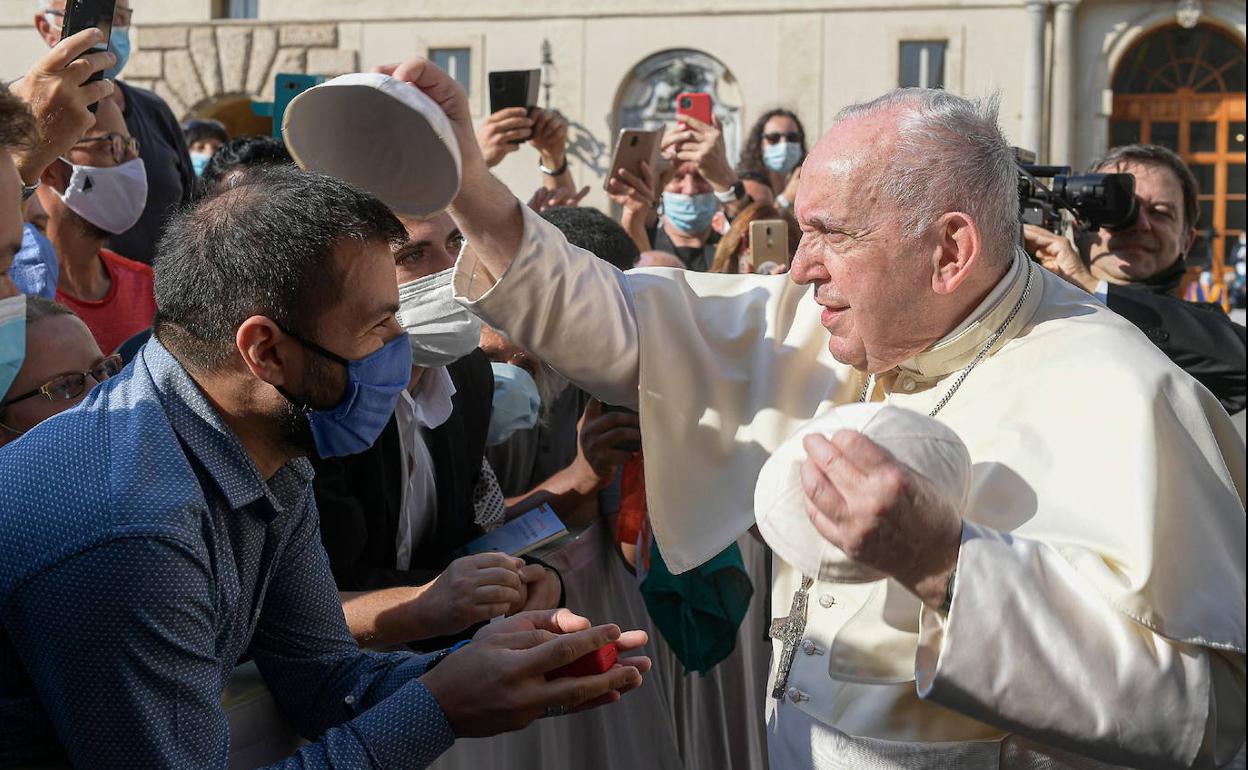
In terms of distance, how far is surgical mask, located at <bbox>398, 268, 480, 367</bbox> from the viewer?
2945mm

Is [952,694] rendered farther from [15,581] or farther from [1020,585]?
[15,581]

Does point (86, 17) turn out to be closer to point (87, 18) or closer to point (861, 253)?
point (87, 18)

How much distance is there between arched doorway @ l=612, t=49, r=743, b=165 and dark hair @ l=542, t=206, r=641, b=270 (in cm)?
1613

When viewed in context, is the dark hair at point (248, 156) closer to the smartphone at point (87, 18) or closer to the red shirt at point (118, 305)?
the smartphone at point (87, 18)

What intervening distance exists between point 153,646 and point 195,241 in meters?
0.64

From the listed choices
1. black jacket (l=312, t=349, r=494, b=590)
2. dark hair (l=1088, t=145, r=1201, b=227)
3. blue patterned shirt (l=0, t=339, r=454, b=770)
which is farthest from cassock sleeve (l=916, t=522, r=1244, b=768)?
dark hair (l=1088, t=145, r=1201, b=227)

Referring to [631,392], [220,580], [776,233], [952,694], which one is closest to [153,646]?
[220,580]

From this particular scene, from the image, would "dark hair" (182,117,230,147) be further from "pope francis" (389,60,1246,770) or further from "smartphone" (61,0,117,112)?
"pope francis" (389,60,1246,770)

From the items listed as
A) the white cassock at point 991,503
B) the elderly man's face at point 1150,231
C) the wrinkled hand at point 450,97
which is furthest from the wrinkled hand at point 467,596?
the elderly man's face at point 1150,231

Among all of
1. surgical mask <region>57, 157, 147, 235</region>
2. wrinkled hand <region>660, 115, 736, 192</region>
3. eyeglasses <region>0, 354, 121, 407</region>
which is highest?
wrinkled hand <region>660, 115, 736, 192</region>

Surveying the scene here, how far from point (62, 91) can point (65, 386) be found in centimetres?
96

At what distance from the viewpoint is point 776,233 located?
14.4ft

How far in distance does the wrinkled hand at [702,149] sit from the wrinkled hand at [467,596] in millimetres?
3061

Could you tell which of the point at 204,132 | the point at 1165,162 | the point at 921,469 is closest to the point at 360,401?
the point at 921,469
